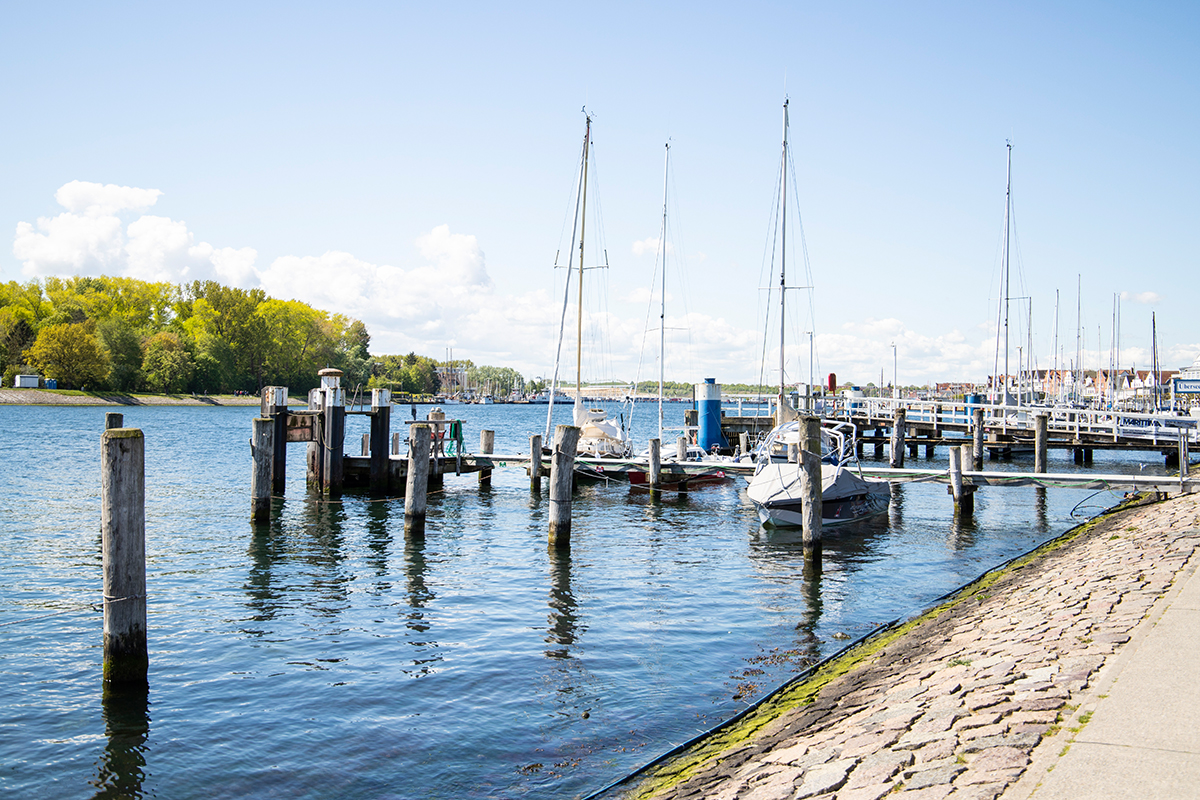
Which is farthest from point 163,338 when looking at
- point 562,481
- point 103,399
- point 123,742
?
point 123,742

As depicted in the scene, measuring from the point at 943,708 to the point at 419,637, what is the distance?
7.74m

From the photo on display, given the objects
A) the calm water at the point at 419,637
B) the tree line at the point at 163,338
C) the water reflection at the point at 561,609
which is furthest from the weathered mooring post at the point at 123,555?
the tree line at the point at 163,338

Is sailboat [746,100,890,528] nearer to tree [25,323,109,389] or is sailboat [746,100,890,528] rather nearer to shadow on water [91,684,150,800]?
shadow on water [91,684,150,800]

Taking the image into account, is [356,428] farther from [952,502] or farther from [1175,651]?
[1175,651]

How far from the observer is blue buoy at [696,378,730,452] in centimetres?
3597

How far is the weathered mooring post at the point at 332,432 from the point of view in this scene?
25.7 meters

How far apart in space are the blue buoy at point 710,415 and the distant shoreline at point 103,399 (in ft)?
302

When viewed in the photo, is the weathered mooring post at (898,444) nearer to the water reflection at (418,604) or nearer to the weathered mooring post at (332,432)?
the weathered mooring post at (332,432)

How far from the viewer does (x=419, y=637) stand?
12.4m

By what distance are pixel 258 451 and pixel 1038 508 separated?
2410 cm

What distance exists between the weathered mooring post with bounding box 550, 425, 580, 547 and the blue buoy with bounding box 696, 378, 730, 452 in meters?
17.8

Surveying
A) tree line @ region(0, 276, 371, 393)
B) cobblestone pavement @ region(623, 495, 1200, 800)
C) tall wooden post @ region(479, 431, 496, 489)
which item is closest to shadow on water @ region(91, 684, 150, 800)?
cobblestone pavement @ region(623, 495, 1200, 800)

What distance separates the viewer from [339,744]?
859 cm

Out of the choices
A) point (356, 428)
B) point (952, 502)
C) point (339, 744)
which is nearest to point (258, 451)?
point (339, 744)
